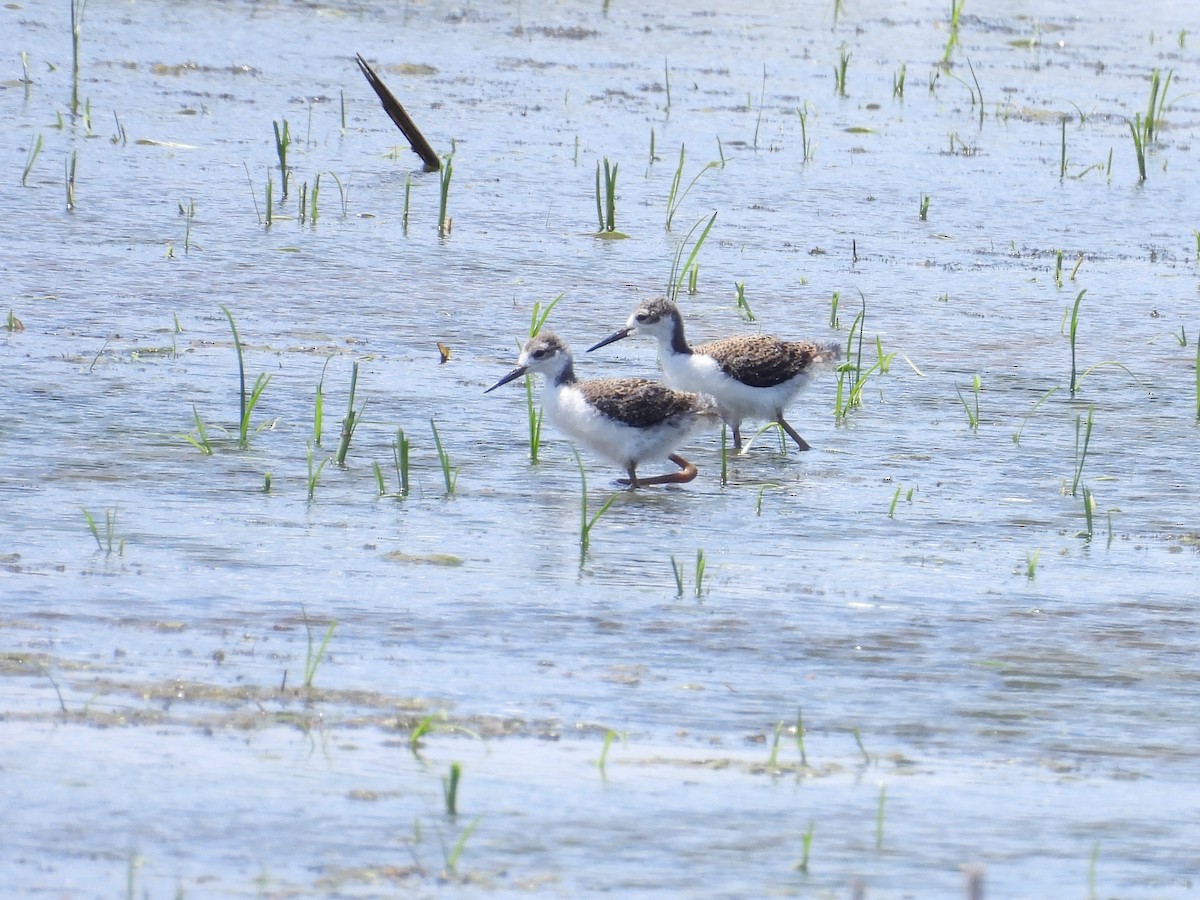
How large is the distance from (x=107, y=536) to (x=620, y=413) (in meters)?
2.49

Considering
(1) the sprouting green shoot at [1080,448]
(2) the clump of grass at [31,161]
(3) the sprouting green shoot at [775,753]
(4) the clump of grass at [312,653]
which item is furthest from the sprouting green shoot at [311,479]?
(2) the clump of grass at [31,161]

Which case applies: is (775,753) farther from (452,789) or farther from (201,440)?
(201,440)

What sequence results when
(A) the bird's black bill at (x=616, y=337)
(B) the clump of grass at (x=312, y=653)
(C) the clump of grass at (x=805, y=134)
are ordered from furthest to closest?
(C) the clump of grass at (x=805, y=134)
(A) the bird's black bill at (x=616, y=337)
(B) the clump of grass at (x=312, y=653)

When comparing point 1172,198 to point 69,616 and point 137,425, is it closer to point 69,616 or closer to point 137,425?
point 137,425

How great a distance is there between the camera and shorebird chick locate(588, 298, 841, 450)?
8.88 meters

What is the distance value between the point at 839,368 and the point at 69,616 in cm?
450

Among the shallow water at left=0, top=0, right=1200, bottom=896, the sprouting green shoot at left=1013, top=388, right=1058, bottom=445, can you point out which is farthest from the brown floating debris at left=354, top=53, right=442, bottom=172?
the sprouting green shoot at left=1013, top=388, right=1058, bottom=445

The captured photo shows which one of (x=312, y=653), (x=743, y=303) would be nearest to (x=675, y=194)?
(x=743, y=303)

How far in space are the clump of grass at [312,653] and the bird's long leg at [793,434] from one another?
330cm

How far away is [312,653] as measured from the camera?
5559 millimetres

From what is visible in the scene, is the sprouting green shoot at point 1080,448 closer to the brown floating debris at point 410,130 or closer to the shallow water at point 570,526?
the shallow water at point 570,526

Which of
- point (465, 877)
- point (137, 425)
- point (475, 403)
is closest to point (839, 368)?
point (475, 403)

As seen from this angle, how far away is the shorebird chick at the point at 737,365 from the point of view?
Result: 8.88 m

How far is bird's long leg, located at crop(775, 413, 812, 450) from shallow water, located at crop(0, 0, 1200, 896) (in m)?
0.11
